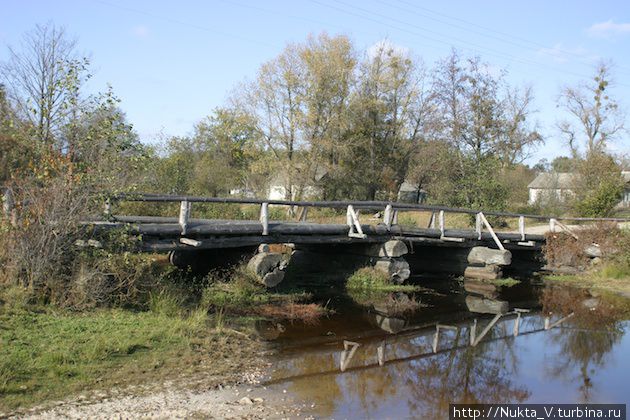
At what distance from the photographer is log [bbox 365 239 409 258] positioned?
15.5 m

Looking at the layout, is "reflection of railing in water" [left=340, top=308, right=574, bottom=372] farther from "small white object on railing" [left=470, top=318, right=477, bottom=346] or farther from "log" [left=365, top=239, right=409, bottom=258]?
"log" [left=365, top=239, right=409, bottom=258]

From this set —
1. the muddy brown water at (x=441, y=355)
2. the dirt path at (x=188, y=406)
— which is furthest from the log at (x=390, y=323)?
the dirt path at (x=188, y=406)

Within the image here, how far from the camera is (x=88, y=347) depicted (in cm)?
741

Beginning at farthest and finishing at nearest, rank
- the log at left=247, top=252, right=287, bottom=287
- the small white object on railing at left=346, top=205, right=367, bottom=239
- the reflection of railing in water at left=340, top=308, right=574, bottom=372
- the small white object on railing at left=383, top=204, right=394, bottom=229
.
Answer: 1. the small white object on railing at left=383, top=204, right=394, bottom=229
2. the small white object on railing at left=346, top=205, right=367, bottom=239
3. the log at left=247, top=252, right=287, bottom=287
4. the reflection of railing in water at left=340, top=308, right=574, bottom=372

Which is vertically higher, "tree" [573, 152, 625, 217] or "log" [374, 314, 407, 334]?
"tree" [573, 152, 625, 217]

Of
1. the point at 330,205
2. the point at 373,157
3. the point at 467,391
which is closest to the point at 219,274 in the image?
the point at 330,205

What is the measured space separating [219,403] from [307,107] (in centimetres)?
3275

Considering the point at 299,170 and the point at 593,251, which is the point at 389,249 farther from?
the point at 299,170

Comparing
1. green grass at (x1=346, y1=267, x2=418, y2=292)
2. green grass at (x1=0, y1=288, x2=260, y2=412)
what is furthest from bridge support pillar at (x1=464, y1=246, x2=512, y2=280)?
green grass at (x1=0, y1=288, x2=260, y2=412)

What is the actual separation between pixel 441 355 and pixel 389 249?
6.29 meters

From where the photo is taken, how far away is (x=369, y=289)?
15203 mm

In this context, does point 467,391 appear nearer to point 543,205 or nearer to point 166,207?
point 166,207

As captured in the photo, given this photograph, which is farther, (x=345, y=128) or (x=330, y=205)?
(x=345, y=128)

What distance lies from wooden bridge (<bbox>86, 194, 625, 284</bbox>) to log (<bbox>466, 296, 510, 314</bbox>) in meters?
1.99
